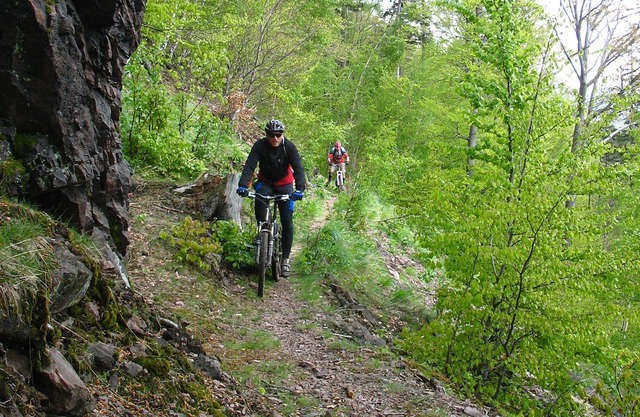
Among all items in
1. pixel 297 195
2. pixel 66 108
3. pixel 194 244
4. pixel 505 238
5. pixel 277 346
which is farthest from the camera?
pixel 297 195

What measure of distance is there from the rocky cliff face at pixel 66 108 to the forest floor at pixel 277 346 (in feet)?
4.28

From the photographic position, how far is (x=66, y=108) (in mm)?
4281

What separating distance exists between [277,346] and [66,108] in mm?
3301

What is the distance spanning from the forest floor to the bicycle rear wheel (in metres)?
0.17

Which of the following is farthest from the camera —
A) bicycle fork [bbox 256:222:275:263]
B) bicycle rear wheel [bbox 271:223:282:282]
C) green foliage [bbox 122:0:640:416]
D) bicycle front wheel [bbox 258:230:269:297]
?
bicycle rear wheel [bbox 271:223:282:282]

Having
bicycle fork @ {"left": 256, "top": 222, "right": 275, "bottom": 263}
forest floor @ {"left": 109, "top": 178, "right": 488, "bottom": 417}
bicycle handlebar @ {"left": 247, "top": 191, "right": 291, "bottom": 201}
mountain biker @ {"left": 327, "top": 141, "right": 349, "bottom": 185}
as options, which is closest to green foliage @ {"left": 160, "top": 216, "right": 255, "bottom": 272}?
forest floor @ {"left": 109, "top": 178, "right": 488, "bottom": 417}

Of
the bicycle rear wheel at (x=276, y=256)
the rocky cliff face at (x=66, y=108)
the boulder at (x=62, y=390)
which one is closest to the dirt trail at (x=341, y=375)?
the bicycle rear wheel at (x=276, y=256)

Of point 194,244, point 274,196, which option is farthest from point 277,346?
point 274,196

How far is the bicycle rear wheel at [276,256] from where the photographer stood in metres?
8.07

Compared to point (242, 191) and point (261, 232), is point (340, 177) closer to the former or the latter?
point (261, 232)

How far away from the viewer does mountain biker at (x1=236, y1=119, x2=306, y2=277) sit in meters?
7.45

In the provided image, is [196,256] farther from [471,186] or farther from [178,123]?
[178,123]

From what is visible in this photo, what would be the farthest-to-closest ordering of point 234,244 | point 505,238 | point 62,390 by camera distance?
point 234,244
point 505,238
point 62,390

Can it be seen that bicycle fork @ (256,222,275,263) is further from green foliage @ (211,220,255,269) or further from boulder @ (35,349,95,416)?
boulder @ (35,349,95,416)
